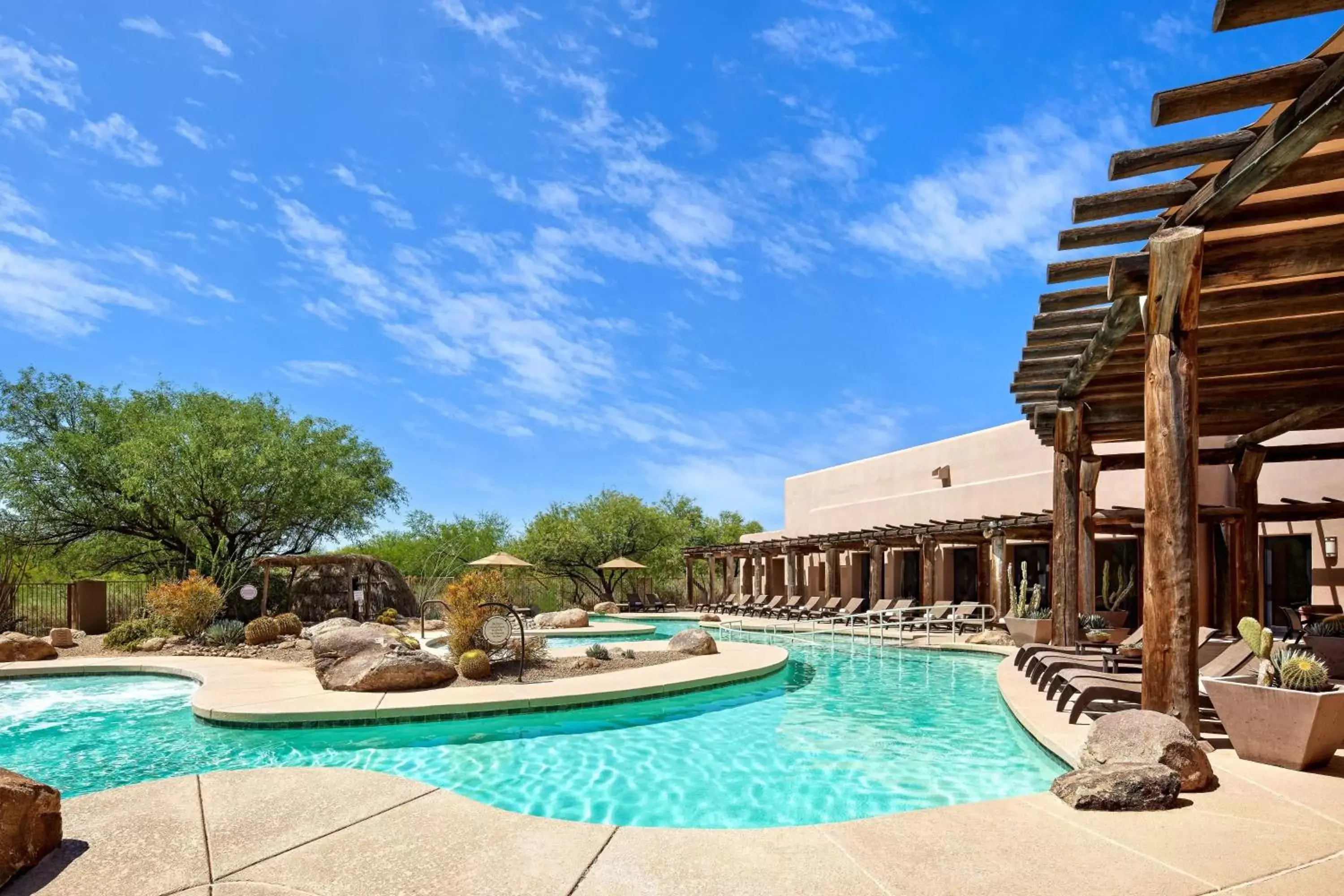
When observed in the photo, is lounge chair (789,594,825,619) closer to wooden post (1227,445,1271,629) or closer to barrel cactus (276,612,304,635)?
wooden post (1227,445,1271,629)

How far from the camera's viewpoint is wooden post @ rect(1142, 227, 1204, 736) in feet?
16.0

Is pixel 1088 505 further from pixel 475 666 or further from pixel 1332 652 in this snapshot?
pixel 475 666

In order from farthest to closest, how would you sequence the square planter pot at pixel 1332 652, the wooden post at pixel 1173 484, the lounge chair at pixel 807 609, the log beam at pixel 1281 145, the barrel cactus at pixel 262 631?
the lounge chair at pixel 807 609
the barrel cactus at pixel 262 631
the square planter pot at pixel 1332 652
the wooden post at pixel 1173 484
the log beam at pixel 1281 145

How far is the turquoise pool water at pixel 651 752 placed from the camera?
555 cm

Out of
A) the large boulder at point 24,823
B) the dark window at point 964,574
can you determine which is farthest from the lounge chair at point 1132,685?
the dark window at point 964,574

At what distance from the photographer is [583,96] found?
58.9 feet

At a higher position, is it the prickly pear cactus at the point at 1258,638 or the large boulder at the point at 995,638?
the prickly pear cactus at the point at 1258,638

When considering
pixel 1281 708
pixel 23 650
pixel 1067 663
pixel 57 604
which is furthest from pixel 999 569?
pixel 57 604

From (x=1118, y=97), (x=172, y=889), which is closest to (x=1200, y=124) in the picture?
(x=172, y=889)

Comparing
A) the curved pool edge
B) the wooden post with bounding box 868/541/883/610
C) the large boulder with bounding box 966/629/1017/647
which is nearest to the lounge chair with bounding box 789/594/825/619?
the wooden post with bounding box 868/541/883/610

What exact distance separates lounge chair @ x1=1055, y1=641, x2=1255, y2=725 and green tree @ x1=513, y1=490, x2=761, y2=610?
92.1ft

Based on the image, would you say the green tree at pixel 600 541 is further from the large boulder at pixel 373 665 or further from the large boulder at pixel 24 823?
the large boulder at pixel 24 823

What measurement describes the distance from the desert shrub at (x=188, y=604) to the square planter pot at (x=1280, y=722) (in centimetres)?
1532

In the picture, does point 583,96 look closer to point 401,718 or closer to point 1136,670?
point 401,718
